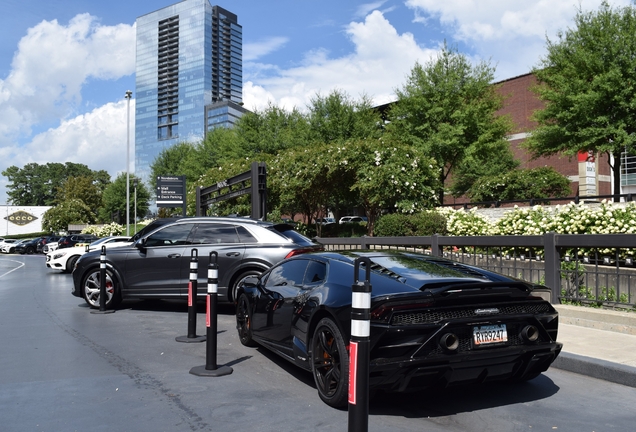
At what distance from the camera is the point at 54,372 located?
611cm

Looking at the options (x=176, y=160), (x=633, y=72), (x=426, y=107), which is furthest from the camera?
(x=176, y=160)

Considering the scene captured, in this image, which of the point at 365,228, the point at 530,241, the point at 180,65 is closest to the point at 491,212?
the point at 365,228

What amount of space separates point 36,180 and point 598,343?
15379cm

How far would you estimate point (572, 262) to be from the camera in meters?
8.81

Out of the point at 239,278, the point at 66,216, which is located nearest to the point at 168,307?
A: the point at 239,278

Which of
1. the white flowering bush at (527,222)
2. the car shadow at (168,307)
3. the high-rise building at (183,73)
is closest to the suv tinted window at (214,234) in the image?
the car shadow at (168,307)

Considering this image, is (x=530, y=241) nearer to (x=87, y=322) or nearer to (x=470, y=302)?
(x=470, y=302)

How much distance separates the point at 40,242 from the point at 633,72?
55.6 m

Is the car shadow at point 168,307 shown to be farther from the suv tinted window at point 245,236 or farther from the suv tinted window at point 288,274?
the suv tinted window at point 288,274

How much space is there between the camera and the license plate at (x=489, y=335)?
4551 millimetres

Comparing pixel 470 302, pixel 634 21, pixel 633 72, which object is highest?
pixel 634 21

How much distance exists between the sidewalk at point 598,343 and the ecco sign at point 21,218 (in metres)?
106

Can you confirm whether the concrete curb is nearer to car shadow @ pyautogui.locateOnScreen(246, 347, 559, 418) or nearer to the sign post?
car shadow @ pyautogui.locateOnScreen(246, 347, 559, 418)

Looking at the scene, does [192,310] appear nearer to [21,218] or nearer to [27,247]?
[27,247]
